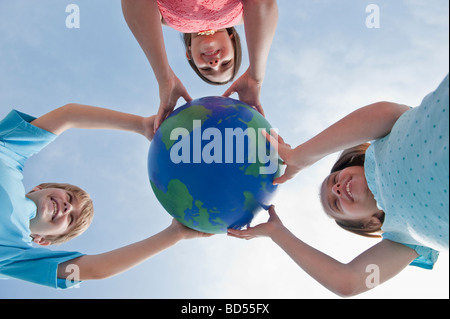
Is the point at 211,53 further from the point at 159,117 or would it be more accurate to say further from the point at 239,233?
the point at 239,233

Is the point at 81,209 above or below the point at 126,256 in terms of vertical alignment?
above

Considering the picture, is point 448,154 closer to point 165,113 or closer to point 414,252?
point 414,252

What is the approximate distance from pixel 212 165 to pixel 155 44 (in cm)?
106

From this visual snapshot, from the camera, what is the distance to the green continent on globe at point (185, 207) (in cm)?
235

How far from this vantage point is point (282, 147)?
8.37 ft

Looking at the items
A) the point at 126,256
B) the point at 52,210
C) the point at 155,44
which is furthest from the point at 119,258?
the point at 155,44

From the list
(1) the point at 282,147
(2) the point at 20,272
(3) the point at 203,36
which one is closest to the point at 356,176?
(1) the point at 282,147

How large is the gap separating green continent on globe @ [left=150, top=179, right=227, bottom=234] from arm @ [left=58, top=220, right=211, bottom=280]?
14.0 inches

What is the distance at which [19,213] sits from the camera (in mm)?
2838

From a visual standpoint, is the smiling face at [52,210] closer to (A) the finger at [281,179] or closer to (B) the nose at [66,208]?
(B) the nose at [66,208]

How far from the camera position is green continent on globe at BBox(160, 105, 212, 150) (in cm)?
239

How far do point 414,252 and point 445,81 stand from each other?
133cm

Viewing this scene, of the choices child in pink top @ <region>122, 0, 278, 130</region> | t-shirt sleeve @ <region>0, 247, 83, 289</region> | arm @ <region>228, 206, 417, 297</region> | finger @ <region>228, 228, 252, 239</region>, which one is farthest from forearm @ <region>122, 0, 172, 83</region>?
arm @ <region>228, 206, 417, 297</region>

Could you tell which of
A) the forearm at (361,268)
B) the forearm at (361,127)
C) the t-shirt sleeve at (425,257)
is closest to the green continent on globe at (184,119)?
the forearm at (361,127)
